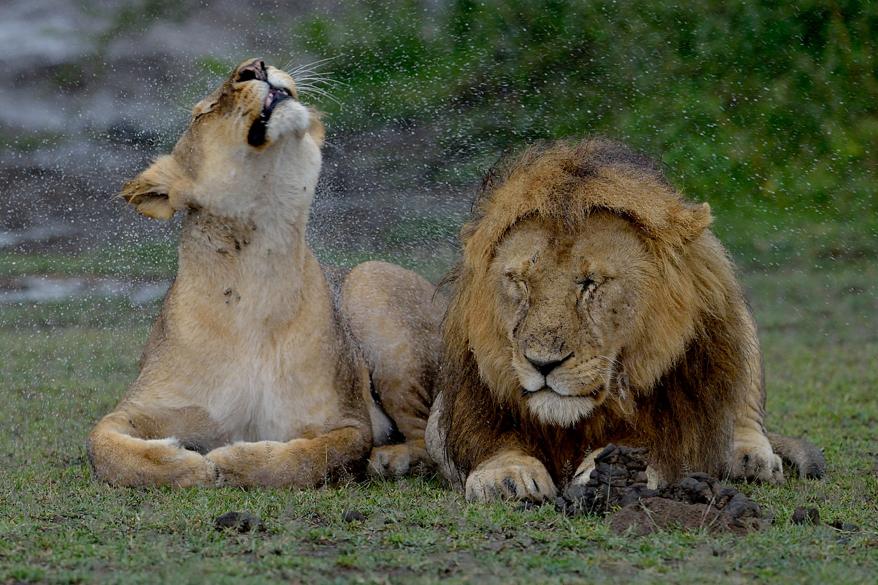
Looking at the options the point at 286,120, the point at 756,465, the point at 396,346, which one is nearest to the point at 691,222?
the point at 756,465

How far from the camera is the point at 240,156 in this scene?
5324 mm

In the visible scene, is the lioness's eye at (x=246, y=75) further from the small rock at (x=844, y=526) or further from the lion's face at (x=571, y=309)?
the small rock at (x=844, y=526)

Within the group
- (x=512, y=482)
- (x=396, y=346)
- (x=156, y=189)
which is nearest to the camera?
(x=512, y=482)

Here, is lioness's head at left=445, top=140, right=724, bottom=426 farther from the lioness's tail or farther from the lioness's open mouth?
the lioness's tail

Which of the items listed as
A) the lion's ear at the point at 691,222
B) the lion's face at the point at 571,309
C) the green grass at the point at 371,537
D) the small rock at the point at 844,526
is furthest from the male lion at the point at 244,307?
the small rock at the point at 844,526

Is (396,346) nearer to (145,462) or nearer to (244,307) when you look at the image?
(244,307)

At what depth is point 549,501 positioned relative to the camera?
457 centimetres

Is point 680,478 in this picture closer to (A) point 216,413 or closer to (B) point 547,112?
(A) point 216,413

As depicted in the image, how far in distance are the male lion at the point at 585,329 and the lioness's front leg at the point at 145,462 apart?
85 cm

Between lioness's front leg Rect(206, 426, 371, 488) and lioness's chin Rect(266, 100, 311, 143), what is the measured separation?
42.1 inches

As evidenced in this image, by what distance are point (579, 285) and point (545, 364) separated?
267 mm

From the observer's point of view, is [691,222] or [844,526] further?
[691,222]

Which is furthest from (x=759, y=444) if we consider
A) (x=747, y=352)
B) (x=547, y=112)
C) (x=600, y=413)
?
(x=547, y=112)

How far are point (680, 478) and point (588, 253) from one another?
808 millimetres
